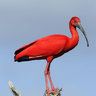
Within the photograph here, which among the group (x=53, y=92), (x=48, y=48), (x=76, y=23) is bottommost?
(x=53, y=92)

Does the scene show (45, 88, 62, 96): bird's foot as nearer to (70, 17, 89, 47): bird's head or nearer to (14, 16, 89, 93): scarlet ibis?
(14, 16, 89, 93): scarlet ibis

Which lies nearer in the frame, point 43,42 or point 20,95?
point 20,95

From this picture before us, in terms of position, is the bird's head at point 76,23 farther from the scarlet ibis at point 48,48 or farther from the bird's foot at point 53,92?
the bird's foot at point 53,92

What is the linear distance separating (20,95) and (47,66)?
Answer: 2609 millimetres

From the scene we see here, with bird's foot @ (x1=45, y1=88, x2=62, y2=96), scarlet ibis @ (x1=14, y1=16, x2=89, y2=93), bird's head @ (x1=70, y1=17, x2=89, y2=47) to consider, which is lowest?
bird's foot @ (x1=45, y1=88, x2=62, y2=96)

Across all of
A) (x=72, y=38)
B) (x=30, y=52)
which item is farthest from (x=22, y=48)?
(x=72, y=38)

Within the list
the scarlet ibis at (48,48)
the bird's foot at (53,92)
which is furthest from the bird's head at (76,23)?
the bird's foot at (53,92)

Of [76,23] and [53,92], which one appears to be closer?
[53,92]

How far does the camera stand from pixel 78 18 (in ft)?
82.8

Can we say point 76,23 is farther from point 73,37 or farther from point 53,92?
point 53,92

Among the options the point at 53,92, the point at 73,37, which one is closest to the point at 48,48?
the point at 73,37

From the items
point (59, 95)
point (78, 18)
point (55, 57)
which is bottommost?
point (59, 95)

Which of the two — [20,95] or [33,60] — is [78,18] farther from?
[20,95]

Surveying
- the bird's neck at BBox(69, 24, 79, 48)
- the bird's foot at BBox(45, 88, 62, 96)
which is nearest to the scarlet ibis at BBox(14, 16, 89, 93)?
the bird's neck at BBox(69, 24, 79, 48)
